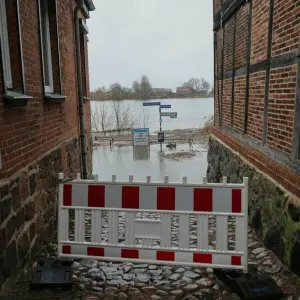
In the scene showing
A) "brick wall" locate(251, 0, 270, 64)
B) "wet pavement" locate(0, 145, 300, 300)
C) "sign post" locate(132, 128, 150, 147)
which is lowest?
"sign post" locate(132, 128, 150, 147)

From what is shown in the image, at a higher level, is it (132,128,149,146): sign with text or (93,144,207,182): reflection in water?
(132,128,149,146): sign with text

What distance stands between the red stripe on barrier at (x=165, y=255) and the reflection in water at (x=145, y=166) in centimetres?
789

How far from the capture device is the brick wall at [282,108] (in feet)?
13.8

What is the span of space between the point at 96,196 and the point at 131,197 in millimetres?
367

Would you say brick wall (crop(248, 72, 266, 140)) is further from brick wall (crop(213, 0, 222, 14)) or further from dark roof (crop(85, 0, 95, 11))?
dark roof (crop(85, 0, 95, 11))

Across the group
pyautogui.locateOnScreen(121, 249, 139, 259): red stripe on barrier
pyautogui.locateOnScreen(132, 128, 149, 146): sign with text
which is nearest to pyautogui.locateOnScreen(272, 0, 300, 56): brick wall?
pyautogui.locateOnScreen(121, 249, 139, 259): red stripe on barrier

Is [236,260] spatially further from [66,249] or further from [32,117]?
[32,117]

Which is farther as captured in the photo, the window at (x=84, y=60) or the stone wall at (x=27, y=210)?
the window at (x=84, y=60)

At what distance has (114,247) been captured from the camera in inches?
150

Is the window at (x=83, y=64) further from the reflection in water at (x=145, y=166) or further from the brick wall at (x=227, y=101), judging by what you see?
the brick wall at (x=227, y=101)

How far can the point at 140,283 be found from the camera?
146 inches

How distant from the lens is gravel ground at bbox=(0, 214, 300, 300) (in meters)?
3.43

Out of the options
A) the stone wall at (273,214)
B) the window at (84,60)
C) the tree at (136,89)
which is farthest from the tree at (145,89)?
the stone wall at (273,214)

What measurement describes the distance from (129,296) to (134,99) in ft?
152
